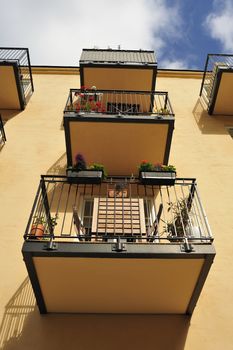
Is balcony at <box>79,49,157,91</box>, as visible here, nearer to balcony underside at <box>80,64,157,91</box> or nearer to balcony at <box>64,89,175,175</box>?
balcony underside at <box>80,64,157,91</box>

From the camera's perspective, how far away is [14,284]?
7938 mm

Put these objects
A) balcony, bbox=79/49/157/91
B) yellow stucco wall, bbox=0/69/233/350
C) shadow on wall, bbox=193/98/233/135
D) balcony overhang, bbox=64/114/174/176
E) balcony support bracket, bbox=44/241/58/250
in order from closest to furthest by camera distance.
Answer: balcony support bracket, bbox=44/241/58/250, yellow stucco wall, bbox=0/69/233/350, balcony overhang, bbox=64/114/174/176, shadow on wall, bbox=193/98/233/135, balcony, bbox=79/49/157/91

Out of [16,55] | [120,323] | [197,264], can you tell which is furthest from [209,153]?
[16,55]

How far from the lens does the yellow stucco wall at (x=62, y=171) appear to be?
7.14 meters

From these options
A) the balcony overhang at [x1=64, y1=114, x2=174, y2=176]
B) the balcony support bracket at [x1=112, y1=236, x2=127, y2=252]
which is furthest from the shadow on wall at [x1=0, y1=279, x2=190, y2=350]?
the balcony overhang at [x1=64, y1=114, x2=174, y2=176]

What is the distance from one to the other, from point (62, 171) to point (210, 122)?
6887 mm

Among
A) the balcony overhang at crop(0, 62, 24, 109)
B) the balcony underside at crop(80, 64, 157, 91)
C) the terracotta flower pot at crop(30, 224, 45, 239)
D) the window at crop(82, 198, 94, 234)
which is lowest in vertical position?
the terracotta flower pot at crop(30, 224, 45, 239)

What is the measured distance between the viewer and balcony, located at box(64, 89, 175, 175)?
35.6ft

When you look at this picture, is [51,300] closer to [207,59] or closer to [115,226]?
[115,226]

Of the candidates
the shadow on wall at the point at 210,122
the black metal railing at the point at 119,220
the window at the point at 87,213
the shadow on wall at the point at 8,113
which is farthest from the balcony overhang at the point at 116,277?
the shadow on wall at the point at 8,113

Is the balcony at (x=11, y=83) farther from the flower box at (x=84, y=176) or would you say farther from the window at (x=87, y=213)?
the flower box at (x=84, y=176)

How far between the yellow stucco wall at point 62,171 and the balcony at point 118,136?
1.00 meters

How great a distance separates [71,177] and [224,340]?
5483 millimetres

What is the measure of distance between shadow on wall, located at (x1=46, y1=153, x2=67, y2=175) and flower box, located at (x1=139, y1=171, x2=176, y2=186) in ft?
10.4
